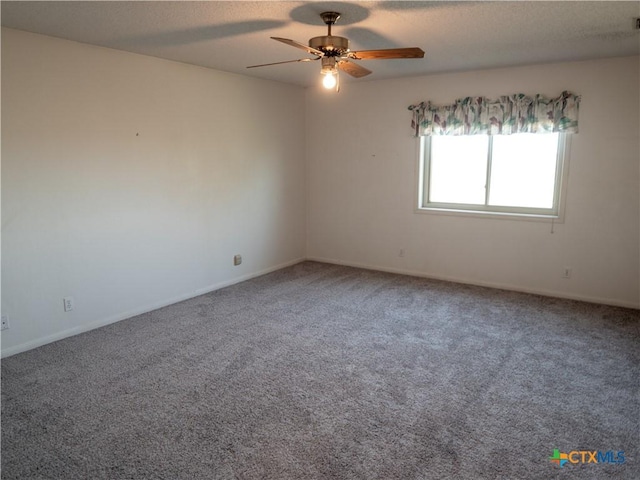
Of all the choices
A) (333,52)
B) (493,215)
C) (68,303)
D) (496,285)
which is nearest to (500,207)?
(493,215)

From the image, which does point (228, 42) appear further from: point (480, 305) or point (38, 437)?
point (480, 305)

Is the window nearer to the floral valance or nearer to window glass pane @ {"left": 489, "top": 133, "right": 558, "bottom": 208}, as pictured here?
window glass pane @ {"left": 489, "top": 133, "right": 558, "bottom": 208}

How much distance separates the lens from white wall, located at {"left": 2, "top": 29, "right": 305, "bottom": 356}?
3.17 m

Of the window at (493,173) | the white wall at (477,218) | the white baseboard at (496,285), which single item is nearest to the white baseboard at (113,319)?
the white baseboard at (496,285)

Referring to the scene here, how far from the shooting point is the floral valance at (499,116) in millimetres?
4211

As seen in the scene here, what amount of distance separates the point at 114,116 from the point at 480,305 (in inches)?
149

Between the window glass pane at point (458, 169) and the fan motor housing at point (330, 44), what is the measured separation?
2653mm

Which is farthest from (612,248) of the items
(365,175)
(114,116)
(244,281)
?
(114,116)

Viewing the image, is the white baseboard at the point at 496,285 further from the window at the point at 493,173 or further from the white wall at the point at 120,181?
the white wall at the point at 120,181

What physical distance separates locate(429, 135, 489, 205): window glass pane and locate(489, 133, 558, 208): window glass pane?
14cm

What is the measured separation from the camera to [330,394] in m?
2.67

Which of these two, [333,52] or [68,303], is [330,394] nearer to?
[333,52]

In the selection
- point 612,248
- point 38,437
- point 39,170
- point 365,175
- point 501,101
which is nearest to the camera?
point 38,437

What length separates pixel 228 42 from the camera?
3.44 meters
